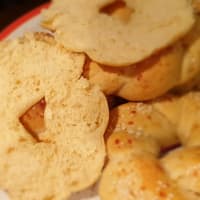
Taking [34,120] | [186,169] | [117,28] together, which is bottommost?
[186,169]

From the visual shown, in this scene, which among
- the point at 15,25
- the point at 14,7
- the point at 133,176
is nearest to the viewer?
the point at 133,176

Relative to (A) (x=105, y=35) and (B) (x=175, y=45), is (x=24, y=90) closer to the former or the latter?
(A) (x=105, y=35)

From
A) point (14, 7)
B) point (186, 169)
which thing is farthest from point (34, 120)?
point (14, 7)

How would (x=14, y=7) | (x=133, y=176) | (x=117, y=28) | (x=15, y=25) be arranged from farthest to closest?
(x=14, y=7), (x=15, y=25), (x=117, y=28), (x=133, y=176)

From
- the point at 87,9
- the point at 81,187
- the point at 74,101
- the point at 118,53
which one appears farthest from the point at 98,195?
the point at 87,9

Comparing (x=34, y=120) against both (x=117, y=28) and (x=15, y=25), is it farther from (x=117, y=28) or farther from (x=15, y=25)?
(x=15, y=25)

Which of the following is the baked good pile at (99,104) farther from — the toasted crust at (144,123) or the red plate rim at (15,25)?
the red plate rim at (15,25)

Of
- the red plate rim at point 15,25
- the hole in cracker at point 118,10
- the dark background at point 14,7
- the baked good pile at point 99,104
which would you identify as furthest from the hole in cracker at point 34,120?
the dark background at point 14,7
